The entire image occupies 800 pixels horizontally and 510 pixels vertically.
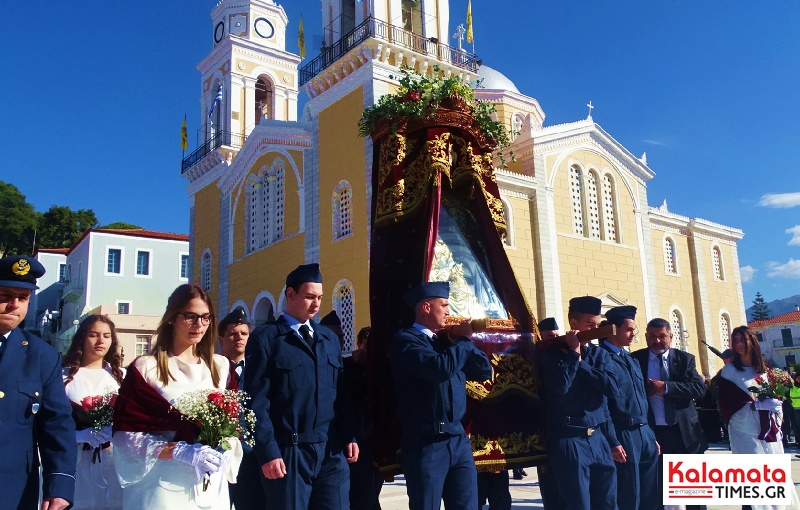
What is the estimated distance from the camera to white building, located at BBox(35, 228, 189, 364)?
3491 centimetres

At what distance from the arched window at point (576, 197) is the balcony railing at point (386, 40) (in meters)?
5.10

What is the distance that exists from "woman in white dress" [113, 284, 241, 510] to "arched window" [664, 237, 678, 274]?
26.4m

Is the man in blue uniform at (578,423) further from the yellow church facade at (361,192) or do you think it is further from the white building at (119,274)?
the white building at (119,274)

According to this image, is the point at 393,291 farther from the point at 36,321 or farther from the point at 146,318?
the point at 36,321

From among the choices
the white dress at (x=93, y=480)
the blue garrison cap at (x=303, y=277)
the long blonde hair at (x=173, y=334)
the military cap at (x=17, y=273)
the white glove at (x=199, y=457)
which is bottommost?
the white dress at (x=93, y=480)

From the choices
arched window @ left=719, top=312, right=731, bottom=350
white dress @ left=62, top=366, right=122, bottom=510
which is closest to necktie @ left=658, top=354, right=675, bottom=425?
white dress @ left=62, top=366, right=122, bottom=510

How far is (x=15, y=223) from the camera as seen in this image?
1822 inches

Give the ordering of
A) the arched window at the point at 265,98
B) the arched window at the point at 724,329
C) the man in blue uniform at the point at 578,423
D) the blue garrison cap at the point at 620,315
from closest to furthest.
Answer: the man in blue uniform at the point at 578,423 → the blue garrison cap at the point at 620,315 → the arched window at the point at 265,98 → the arched window at the point at 724,329

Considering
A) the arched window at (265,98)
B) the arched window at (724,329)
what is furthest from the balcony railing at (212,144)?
the arched window at (724,329)

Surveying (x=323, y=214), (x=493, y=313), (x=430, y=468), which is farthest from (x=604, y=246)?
(x=430, y=468)

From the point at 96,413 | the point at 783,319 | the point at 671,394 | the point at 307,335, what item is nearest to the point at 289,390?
the point at 307,335

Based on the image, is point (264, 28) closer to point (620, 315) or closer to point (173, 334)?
point (620, 315)

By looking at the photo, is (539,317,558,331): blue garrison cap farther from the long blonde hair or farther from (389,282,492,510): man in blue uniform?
the long blonde hair

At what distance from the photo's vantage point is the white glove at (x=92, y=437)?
468 centimetres
